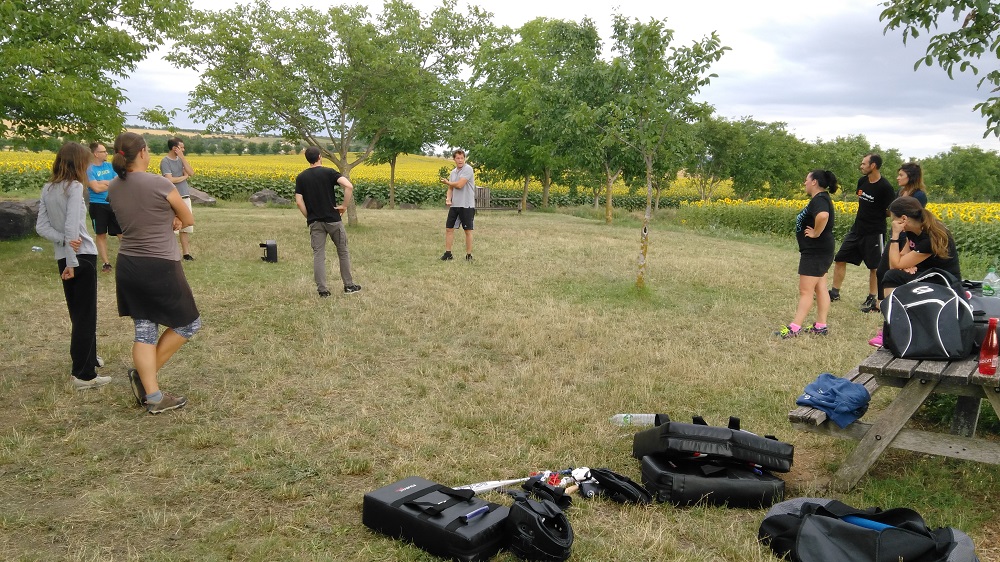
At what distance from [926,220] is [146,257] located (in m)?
5.89

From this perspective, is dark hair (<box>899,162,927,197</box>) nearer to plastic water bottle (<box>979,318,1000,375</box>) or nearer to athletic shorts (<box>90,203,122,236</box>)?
plastic water bottle (<box>979,318,1000,375</box>)

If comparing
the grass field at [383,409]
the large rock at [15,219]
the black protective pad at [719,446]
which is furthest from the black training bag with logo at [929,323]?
the large rock at [15,219]

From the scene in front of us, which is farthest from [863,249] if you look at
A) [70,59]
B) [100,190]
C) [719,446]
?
[70,59]

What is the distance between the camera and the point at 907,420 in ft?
12.2

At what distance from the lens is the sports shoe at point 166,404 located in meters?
4.78

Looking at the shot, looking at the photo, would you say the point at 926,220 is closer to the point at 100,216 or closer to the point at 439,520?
the point at 439,520

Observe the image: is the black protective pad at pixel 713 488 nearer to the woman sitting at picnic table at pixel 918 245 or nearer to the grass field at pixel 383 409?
the grass field at pixel 383 409

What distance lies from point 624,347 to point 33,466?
16.2ft

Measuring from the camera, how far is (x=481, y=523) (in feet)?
10.2

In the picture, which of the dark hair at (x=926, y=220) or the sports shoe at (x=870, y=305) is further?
the sports shoe at (x=870, y=305)

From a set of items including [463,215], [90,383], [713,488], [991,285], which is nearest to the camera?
[713,488]

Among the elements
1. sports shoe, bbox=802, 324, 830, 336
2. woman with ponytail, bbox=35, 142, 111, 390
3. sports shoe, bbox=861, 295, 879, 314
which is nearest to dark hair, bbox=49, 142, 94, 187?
woman with ponytail, bbox=35, 142, 111, 390

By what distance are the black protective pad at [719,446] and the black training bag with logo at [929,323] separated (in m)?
0.95

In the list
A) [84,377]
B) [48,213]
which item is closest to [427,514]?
[84,377]
